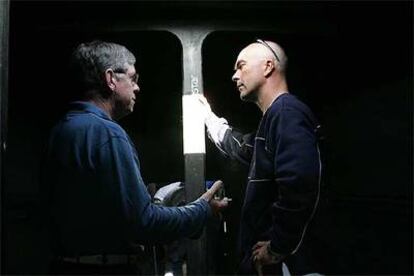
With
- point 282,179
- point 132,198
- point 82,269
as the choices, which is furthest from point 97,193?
point 282,179

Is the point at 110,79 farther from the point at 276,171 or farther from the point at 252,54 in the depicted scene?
the point at 276,171

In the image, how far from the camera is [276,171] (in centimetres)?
264

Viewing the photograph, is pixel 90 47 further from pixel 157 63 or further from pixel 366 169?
pixel 366 169

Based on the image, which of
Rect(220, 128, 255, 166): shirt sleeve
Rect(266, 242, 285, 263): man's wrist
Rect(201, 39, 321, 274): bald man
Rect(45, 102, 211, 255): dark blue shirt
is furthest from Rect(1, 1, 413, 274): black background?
Rect(45, 102, 211, 255): dark blue shirt

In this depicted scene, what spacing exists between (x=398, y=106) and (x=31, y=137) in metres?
4.33

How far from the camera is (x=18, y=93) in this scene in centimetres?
510

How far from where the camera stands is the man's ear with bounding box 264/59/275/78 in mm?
2979

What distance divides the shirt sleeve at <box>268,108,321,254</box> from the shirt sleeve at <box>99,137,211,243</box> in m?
0.68

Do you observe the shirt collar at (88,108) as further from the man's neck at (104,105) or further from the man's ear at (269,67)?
the man's ear at (269,67)

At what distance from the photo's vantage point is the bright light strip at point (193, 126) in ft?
9.88

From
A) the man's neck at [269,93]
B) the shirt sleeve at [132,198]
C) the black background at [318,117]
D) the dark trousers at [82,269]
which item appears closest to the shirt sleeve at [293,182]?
the man's neck at [269,93]

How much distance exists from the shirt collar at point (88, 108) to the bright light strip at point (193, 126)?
590mm

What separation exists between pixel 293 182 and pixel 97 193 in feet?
3.94

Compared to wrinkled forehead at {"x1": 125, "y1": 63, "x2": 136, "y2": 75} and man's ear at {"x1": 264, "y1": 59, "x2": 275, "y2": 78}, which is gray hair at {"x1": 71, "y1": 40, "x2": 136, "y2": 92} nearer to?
wrinkled forehead at {"x1": 125, "y1": 63, "x2": 136, "y2": 75}
